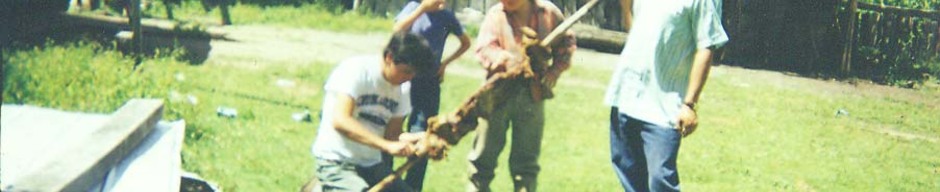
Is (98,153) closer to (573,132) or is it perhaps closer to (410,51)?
(410,51)

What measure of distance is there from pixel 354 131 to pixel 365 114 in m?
0.24

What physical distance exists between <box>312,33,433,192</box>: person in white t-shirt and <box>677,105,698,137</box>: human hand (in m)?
1.00

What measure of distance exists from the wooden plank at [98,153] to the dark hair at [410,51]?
3.82 ft

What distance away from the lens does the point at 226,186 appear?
535cm

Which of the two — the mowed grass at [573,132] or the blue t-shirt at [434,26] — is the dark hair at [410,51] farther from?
the mowed grass at [573,132]

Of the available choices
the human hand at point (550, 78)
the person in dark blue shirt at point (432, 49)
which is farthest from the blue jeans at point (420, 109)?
the human hand at point (550, 78)

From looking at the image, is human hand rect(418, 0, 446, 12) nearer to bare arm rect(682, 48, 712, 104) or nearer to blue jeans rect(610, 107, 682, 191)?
blue jeans rect(610, 107, 682, 191)

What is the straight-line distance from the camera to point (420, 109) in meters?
5.05

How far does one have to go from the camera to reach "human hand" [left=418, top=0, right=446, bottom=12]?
5.24 metres

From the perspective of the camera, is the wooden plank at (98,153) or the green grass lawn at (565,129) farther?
the green grass lawn at (565,129)

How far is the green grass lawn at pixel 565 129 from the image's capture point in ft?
19.8

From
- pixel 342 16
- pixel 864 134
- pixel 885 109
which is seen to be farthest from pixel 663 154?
pixel 342 16

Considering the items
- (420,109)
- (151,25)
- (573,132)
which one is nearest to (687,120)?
(420,109)

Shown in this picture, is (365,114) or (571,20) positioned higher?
(571,20)
